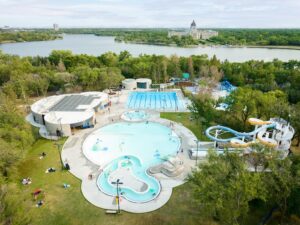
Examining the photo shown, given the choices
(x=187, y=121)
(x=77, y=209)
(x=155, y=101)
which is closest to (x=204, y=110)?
(x=187, y=121)

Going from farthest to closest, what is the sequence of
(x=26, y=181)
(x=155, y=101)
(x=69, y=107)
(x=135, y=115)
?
(x=155, y=101), (x=135, y=115), (x=69, y=107), (x=26, y=181)

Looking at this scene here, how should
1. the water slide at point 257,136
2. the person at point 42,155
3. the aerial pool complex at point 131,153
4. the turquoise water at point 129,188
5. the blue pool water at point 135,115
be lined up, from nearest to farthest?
1. the turquoise water at point 129,188
2. the aerial pool complex at point 131,153
3. the water slide at point 257,136
4. the person at point 42,155
5. the blue pool water at point 135,115

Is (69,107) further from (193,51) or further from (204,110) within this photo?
(193,51)

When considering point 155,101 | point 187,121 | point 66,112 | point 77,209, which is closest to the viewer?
point 77,209

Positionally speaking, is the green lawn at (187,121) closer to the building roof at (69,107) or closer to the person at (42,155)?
the building roof at (69,107)

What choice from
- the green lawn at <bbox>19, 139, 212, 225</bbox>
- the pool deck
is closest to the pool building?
the pool deck

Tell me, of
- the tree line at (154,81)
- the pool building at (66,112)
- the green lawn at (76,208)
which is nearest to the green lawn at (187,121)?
the tree line at (154,81)
